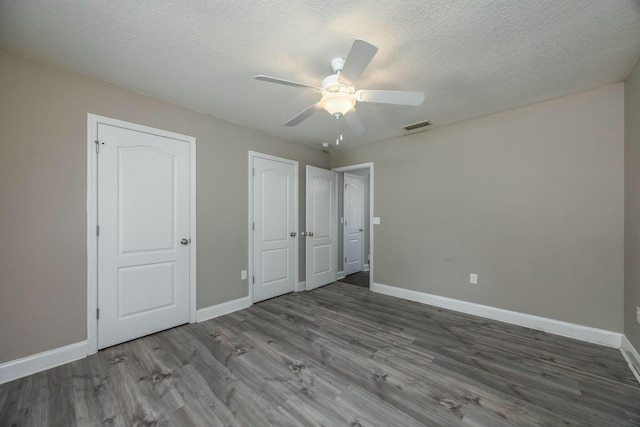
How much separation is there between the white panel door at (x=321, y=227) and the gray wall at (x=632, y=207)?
3367 millimetres

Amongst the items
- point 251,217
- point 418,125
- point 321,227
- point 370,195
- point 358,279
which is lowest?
point 358,279

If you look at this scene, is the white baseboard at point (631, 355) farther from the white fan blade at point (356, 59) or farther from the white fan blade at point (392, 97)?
the white fan blade at point (356, 59)

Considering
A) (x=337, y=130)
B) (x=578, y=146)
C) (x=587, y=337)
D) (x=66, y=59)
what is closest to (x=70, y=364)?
(x=66, y=59)

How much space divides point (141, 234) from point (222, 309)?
1291mm

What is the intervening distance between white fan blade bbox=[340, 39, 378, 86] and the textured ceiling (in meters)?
0.31

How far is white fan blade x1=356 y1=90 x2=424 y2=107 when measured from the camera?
1661mm

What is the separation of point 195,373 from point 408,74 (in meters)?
2.98

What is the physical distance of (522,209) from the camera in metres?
2.72

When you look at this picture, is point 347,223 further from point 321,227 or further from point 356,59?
point 356,59

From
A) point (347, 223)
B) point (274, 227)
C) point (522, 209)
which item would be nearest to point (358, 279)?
point (347, 223)

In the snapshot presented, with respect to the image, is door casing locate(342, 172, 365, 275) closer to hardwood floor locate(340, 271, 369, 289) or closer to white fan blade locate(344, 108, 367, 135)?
hardwood floor locate(340, 271, 369, 289)

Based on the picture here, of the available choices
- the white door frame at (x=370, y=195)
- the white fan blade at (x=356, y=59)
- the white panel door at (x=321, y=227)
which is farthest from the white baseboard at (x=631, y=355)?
the white panel door at (x=321, y=227)

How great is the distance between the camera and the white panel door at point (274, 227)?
136 inches

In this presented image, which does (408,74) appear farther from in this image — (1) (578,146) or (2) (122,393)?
(2) (122,393)
